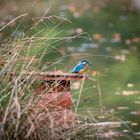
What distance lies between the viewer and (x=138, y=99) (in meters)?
8.54

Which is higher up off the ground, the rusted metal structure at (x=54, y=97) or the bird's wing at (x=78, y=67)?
the bird's wing at (x=78, y=67)

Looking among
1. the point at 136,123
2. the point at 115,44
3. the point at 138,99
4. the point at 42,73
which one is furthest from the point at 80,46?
the point at 42,73

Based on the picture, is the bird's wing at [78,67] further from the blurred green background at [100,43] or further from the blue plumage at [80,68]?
the blurred green background at [100,43]

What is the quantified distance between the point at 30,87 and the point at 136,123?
2.01m

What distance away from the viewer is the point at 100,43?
13.6 m

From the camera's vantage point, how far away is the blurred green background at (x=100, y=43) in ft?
24.8

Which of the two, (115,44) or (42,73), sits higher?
(115,44)

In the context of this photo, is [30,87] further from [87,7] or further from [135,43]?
[87,7]

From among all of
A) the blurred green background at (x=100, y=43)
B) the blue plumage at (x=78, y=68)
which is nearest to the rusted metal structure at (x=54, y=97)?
the blurred green background at (x=100, y=43)

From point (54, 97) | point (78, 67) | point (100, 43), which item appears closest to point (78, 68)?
point (78, 67)

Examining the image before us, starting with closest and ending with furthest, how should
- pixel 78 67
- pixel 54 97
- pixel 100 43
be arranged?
pixel 54 97 → pixel 78 67 → pixel 100 43

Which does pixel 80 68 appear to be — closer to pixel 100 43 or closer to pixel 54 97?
pixel 54 97

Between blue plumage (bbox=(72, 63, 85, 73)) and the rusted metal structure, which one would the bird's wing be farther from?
the rusted metal structure

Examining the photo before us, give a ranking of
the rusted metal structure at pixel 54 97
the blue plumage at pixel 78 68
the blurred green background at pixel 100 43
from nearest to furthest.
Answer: the rusted metal structure at pixel 54 97, the blue plumage at pixel 78 68, the blurred green background at pixel 100 43
